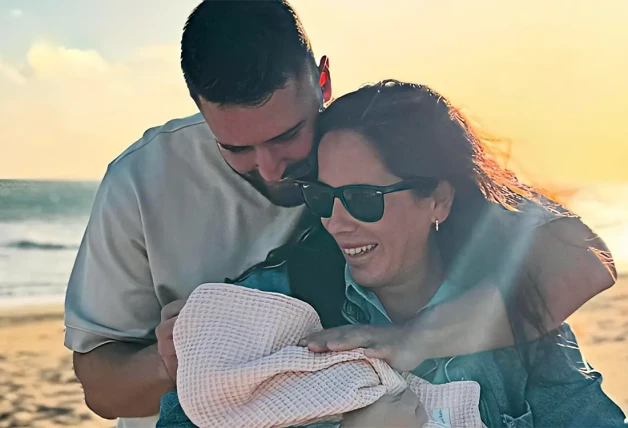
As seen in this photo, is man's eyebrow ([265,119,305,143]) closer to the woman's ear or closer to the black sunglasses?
the black sunglasses

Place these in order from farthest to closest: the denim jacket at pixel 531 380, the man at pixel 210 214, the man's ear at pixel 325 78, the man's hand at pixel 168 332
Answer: the man's ear at pixel 325 78, the man at pixel 210 214, the denim jacket at pixel 531 380, the man's hand at pixel 168 332

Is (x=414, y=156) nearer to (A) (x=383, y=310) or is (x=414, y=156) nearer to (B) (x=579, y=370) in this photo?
(A) (x=383, y=310)

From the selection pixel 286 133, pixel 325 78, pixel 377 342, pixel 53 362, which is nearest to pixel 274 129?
pixel 286 133

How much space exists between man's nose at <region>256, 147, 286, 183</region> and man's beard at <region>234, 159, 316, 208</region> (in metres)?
0.02

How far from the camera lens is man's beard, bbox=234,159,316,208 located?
7.50 feet

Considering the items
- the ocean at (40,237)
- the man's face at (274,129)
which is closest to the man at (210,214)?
the man's face at (274,129)

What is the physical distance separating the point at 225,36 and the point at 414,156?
2.16 ft

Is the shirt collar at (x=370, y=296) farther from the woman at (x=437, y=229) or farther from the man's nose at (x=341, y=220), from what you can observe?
the man's nose at (x=341, y=220)

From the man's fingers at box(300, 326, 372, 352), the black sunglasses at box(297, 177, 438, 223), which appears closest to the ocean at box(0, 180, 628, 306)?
the black sunglasses at box(297, 177, 438, 223)

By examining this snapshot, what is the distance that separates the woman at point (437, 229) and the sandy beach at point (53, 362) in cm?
340

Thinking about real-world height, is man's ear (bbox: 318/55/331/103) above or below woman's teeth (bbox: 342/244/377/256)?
above

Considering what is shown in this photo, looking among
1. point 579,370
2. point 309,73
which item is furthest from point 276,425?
point 309,73

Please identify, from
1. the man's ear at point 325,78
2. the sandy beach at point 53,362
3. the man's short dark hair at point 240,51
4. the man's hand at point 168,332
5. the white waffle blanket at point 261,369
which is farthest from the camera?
the sandy beach at point 53,362

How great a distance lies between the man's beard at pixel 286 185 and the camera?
7.50ft
